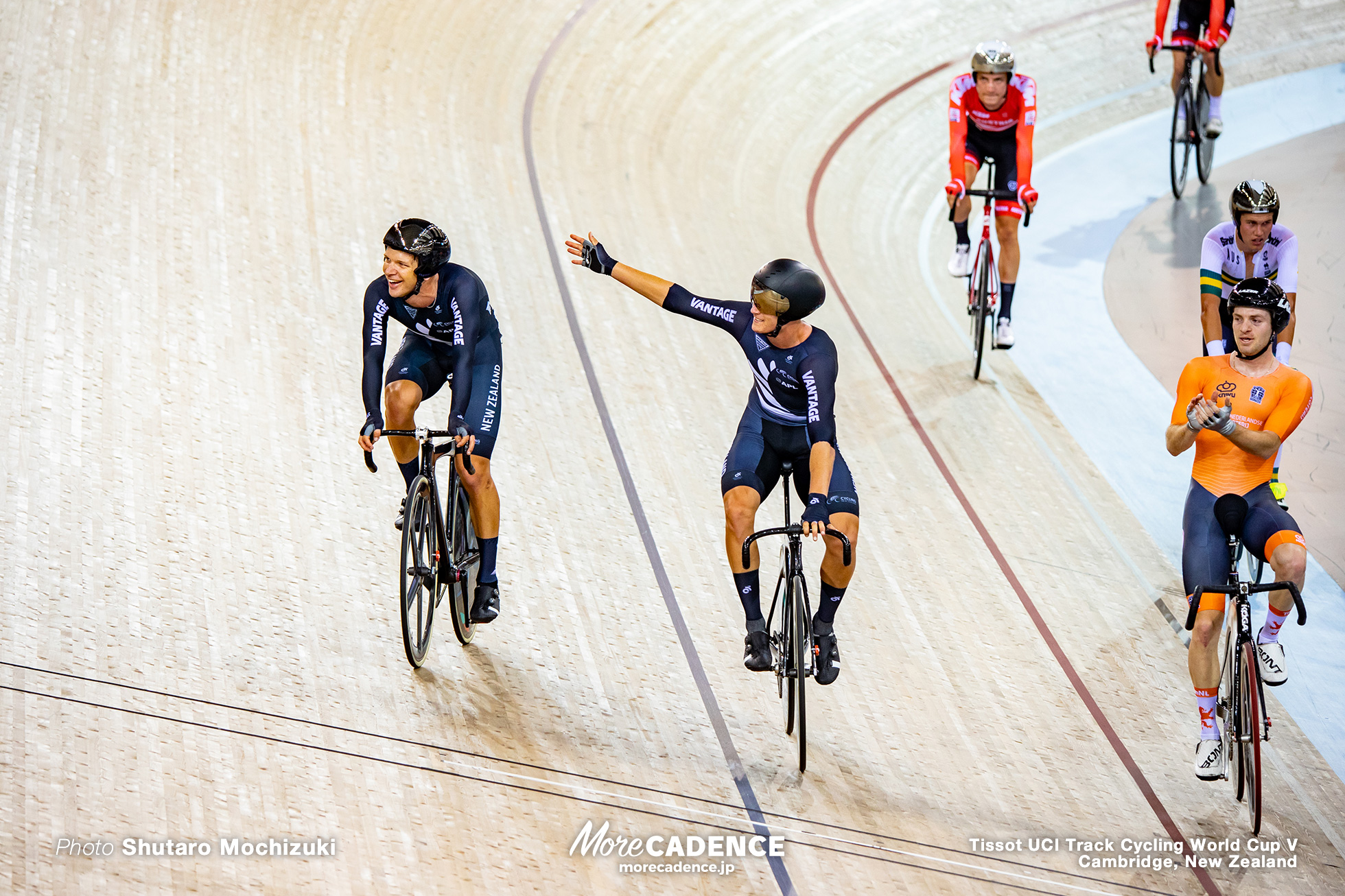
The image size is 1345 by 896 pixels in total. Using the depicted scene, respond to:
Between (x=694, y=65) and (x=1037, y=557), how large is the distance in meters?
4.71

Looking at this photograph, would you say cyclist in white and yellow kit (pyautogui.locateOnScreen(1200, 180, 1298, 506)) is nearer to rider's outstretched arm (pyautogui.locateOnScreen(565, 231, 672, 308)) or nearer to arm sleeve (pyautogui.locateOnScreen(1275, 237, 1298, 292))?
arm sleeve (pyautogui.locateOnScreen(1275, 237, 1298, 292))

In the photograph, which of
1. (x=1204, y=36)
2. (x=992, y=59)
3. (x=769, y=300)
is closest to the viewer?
(x=769, y=300)

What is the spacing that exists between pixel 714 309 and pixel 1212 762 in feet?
6.37

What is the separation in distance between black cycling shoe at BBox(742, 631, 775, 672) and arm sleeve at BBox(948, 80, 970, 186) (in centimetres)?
282

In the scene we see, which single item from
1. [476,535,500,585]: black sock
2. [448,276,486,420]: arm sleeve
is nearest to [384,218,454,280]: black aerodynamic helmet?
[448,276,486,420]: arm sleeve

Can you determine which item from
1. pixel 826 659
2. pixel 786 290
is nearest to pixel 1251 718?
pixel 826 659

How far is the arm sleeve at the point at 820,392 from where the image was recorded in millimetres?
3238

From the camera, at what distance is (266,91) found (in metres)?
6.32

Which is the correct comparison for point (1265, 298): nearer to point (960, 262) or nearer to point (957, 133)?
point (957, 133)

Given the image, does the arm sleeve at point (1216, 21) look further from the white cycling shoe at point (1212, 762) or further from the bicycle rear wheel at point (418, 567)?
the bicycle rear wheel at point (418, 567)

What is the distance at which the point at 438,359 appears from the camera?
3.67 meters

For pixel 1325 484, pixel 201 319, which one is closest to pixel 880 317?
pixel 1325 484

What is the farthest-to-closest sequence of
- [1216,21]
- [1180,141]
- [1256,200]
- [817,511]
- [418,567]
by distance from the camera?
[1180,141] < [1216,21] < [1256,200] < [418,567] < [817,511]

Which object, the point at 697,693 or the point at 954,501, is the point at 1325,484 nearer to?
the point at 954,501
